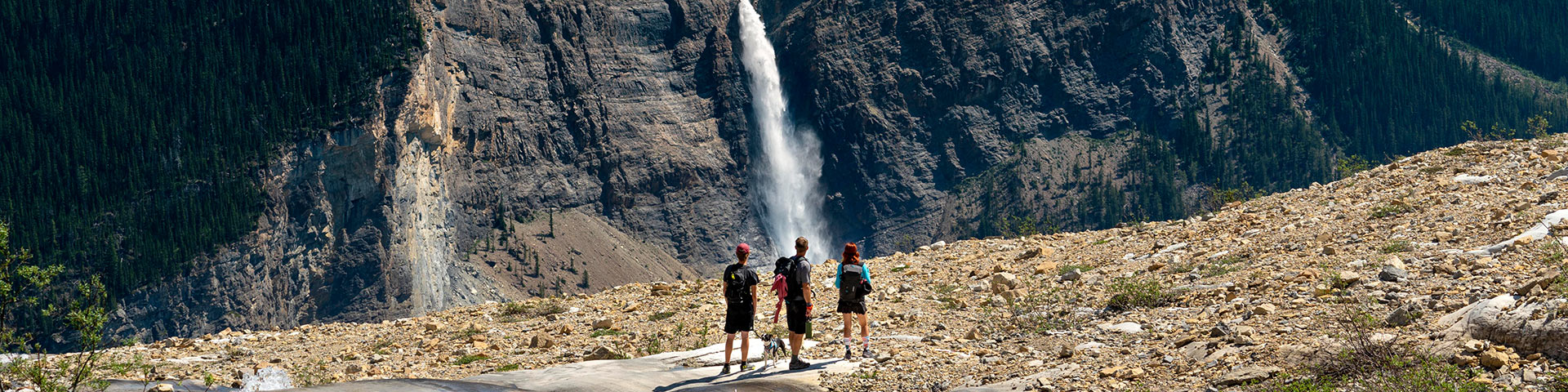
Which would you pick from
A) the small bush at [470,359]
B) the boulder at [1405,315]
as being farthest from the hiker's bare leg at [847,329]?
the small bush at [470,359]

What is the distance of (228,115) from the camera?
152 m

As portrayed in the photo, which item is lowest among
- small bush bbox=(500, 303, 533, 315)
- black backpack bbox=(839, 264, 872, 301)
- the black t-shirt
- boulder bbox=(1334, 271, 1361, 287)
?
small bush bbox=(500, 303, 533, 315)

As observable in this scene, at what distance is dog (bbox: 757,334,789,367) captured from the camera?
2186cm

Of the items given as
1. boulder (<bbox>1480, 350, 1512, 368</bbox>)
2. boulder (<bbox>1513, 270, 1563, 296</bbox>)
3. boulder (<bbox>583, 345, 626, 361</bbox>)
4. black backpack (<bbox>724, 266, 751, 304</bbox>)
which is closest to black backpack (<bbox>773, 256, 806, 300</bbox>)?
black backpack (<bbox>724, 266, 751, 304</bbox>)

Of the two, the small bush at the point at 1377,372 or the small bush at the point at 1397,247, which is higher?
the small bush at the point at 1397,247

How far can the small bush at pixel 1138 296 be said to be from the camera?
80.3 ft

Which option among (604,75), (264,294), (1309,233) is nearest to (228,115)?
(264,294)

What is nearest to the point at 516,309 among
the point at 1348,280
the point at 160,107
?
the point at 1348,280

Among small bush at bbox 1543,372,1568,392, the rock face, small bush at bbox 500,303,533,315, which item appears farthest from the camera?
the rock face

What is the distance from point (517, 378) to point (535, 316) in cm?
917

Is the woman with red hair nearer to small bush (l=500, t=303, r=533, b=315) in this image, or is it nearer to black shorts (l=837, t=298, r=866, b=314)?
black shorts (l=837, t=298, r=866, b=314)

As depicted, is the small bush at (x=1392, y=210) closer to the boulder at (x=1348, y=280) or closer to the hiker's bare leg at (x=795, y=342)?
the boulder at (x=1348, y=280)

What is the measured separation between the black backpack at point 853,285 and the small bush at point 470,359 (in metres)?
7.57

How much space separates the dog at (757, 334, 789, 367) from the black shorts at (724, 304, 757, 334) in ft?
1.05
